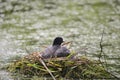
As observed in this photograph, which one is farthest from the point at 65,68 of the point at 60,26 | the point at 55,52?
the point at 60,26

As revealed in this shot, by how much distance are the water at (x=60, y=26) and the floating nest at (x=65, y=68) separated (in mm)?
318

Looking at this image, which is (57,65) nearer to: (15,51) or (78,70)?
(78,70)

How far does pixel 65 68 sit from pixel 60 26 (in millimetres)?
4338

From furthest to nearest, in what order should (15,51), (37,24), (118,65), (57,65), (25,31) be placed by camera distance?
(37,24)
(25,31)
(15,51)
(118,65)
(57,65)

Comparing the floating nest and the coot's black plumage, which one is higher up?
the coot's black plumage

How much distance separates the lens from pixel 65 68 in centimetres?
652

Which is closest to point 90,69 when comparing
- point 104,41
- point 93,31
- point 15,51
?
point 15,51

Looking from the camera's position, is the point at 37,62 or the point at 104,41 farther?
the point at 104,41

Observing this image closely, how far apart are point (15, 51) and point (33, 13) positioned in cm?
421

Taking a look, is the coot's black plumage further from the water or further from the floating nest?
the water

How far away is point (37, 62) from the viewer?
662 cm

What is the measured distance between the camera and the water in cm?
840

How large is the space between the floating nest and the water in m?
0.32

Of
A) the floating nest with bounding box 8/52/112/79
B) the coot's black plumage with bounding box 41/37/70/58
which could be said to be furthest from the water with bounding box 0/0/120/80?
the coot's black plumage with bounding box 41/37/70/58
